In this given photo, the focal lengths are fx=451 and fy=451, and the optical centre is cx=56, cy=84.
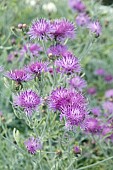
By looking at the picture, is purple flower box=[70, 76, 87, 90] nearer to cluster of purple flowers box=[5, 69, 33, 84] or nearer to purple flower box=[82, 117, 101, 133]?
purple flower box=[82, 117, 101, 133]

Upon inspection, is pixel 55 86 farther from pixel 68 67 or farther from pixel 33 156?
pixel 33 156

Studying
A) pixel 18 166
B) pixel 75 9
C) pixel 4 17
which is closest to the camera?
pixel 18 166

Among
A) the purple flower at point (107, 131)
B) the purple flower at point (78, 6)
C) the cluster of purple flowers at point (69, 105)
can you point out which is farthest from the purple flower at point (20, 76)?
the purple flower at point (78, 6)

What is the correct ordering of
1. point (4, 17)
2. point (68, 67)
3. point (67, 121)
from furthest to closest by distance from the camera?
point (4, 17)
point (68, 67)
point (67, 121)

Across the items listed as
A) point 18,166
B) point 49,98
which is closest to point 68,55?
point 49,98

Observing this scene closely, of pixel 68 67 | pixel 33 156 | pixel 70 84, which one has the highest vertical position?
pixel 68 67

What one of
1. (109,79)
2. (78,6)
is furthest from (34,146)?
(78,6)

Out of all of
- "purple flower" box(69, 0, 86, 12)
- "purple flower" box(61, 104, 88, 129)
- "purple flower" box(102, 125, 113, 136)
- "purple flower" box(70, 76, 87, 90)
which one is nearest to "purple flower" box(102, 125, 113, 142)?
"purple flower" box(102, 125, 113, 136)

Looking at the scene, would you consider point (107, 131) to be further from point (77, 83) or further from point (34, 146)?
point (34, 146)
